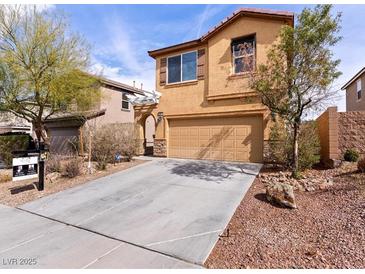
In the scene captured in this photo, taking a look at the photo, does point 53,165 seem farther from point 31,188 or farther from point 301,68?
Result: point 301,68

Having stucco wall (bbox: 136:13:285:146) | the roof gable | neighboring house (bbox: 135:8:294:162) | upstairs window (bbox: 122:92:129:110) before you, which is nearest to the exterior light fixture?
neighboring house (bbox: 135:8:294:162)

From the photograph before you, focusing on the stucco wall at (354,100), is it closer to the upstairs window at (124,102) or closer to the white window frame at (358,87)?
the white window frame at (358,87)

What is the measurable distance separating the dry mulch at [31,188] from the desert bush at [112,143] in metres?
1.16

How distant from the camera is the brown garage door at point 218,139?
11.1 meters

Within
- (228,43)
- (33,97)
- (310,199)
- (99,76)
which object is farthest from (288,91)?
(33,97)

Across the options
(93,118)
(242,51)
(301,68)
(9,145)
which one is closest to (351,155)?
(301,68)

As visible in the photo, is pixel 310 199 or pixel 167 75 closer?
pixel 310 199

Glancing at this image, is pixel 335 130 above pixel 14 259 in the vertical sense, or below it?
above

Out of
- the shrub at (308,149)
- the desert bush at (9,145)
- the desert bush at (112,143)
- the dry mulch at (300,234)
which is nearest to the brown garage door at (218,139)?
the shrub at (308,149)

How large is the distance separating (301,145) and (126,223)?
23.5 ft

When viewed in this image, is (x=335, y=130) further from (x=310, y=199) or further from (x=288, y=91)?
(x=310, y=199)

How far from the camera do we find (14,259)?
3744 mm

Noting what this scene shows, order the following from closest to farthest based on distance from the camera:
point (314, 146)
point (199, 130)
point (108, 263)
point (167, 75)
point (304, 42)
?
point (108, 263) → point (304, 42) → point (314, 146) → point (199, 130) → point (167, 75)

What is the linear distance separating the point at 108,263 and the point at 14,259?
1737 millimetres
